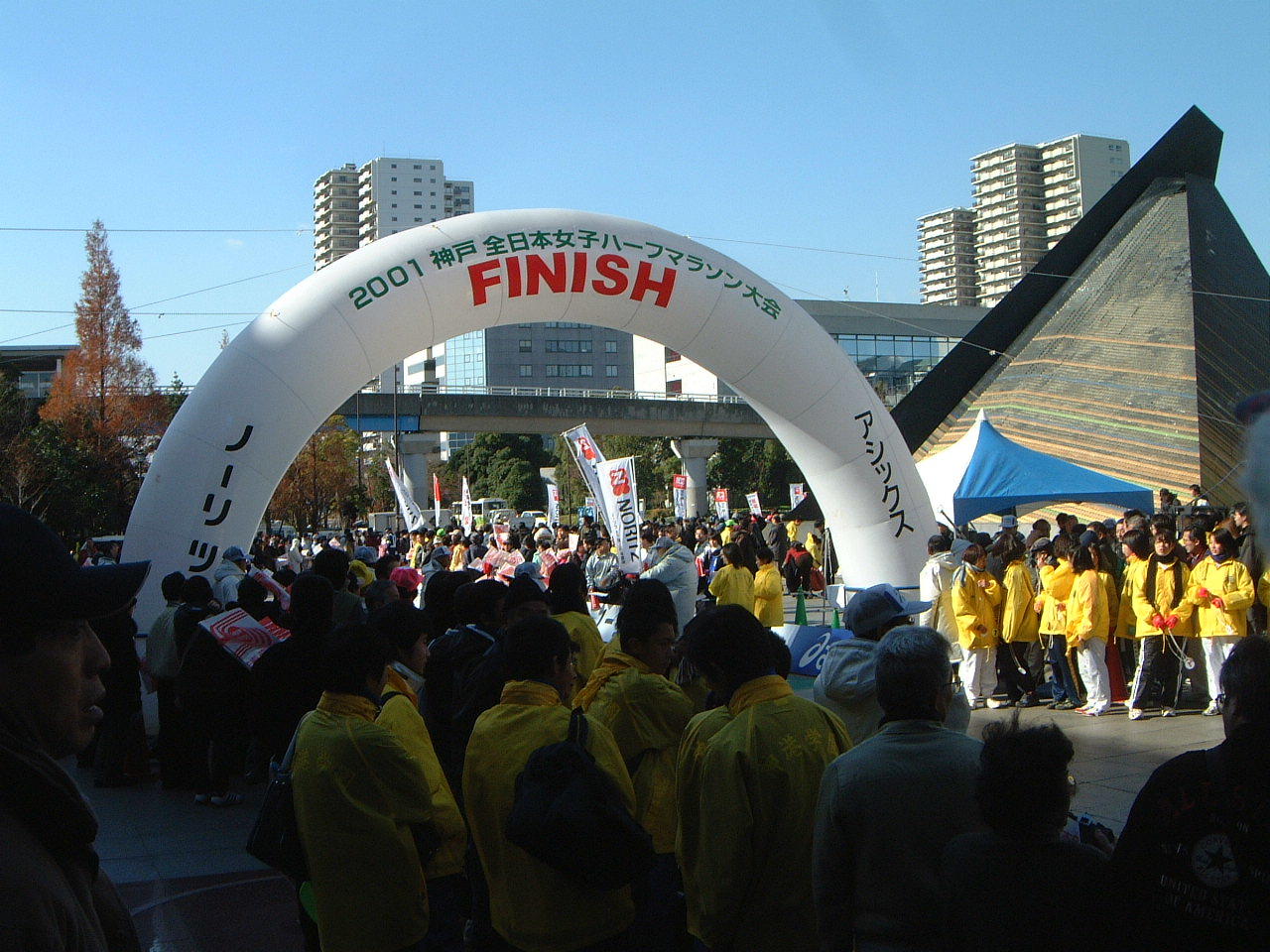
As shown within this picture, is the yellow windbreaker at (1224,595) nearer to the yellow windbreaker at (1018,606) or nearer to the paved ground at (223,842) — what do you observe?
the paved ground at (223,842)

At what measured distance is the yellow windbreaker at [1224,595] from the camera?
30.4 ft

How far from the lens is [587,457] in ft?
50.1

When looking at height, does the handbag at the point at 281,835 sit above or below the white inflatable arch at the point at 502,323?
below

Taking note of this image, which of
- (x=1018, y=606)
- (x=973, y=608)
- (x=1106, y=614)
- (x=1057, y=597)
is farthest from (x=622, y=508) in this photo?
(x=1106, y=614)

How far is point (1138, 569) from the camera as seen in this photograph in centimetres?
998

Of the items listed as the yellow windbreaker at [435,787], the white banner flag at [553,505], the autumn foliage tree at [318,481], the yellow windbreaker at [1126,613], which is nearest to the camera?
the yellow windbreaker at [435,787]

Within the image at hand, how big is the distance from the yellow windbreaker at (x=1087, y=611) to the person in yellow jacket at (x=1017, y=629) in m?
0.62

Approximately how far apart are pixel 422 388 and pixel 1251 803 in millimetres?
54257

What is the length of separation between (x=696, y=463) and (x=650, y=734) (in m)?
51.9

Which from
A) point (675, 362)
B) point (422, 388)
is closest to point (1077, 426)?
point (422, 388)

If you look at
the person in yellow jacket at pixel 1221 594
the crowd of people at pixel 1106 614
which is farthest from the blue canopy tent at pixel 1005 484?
the person in yellow jacket at pixel 1221 594

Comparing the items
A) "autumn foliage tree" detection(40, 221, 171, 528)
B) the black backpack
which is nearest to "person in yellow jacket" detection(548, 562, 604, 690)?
the black backpack

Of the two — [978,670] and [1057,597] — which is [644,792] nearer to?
[1057,597]

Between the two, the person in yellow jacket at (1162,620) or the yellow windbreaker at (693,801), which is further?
the person in yellow jacket at (1162,620)
